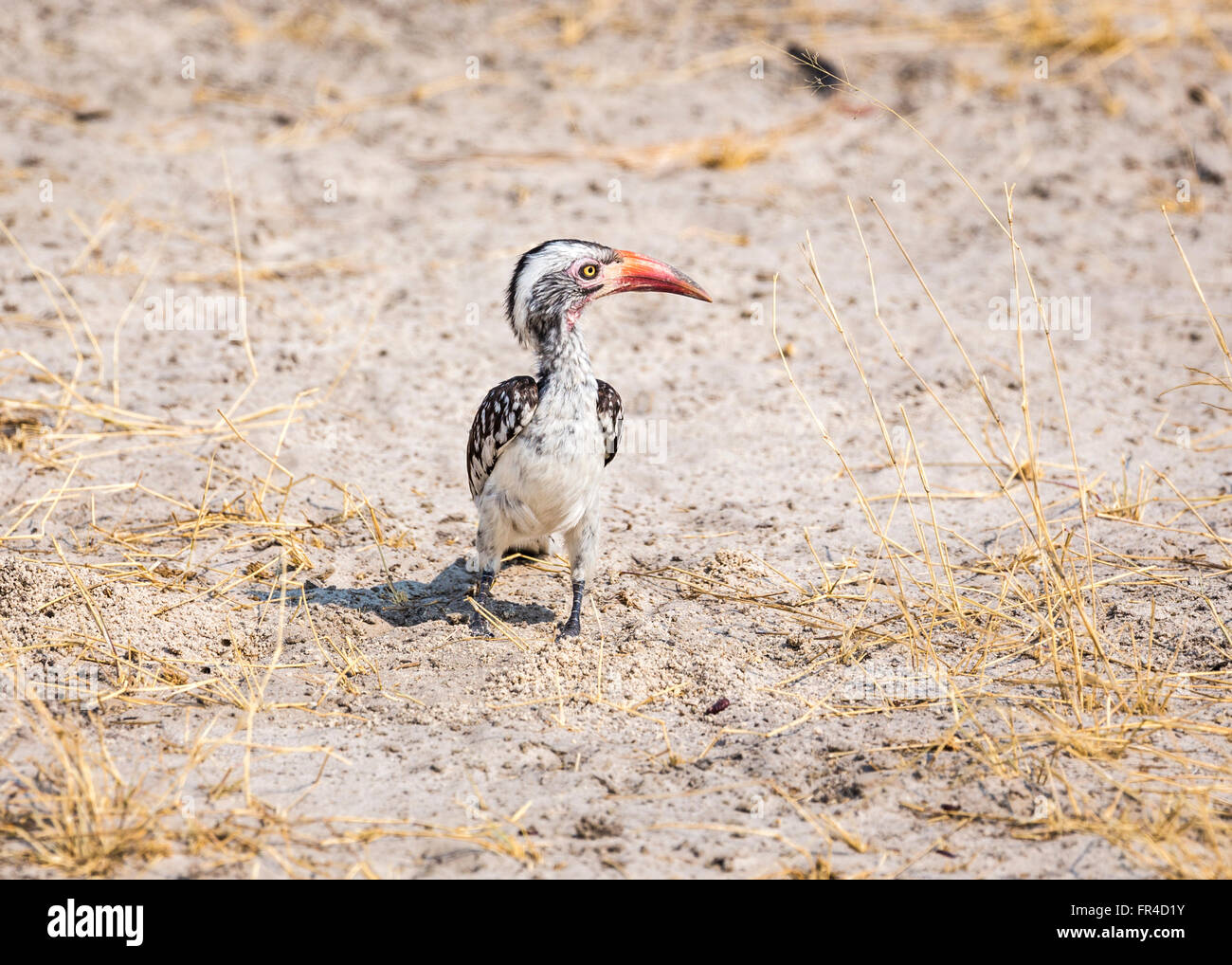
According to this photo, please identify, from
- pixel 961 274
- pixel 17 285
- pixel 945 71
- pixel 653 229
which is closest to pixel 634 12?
pixel 945 71

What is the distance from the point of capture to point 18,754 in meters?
3.15

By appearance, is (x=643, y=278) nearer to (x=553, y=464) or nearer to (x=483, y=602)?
(x=553, y=464)

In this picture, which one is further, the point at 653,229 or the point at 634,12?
the point at 634,12

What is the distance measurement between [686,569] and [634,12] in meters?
6.54

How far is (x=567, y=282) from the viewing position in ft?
13.8

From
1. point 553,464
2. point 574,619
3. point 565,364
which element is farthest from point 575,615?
point 565,364

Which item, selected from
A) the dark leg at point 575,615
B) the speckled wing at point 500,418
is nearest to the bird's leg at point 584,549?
the dark leg at point 575,615

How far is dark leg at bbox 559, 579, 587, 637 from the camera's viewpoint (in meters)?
4.14

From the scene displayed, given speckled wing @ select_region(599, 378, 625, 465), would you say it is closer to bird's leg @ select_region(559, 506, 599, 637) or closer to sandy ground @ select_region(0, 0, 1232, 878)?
bird's leg @ select_region(559, 506, 599, 637)

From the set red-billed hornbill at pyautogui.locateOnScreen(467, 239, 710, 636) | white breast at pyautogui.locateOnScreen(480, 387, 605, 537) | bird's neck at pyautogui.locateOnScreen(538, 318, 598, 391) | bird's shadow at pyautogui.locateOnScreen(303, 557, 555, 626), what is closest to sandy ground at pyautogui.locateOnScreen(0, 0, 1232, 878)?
bird's shadow at pyautogui.locateOnScreen(303, 557, 555, 626)

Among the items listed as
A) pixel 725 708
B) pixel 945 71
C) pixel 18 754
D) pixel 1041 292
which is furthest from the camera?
pixel 945 71

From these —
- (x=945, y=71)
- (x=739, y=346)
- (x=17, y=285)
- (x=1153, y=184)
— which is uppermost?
(x=945, y=71)

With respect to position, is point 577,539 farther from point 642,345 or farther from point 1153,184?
point 1153,184

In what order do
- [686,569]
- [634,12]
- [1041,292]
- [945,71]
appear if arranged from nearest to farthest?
[686,569] → [1041,292] → [945,71] → [634,12]
